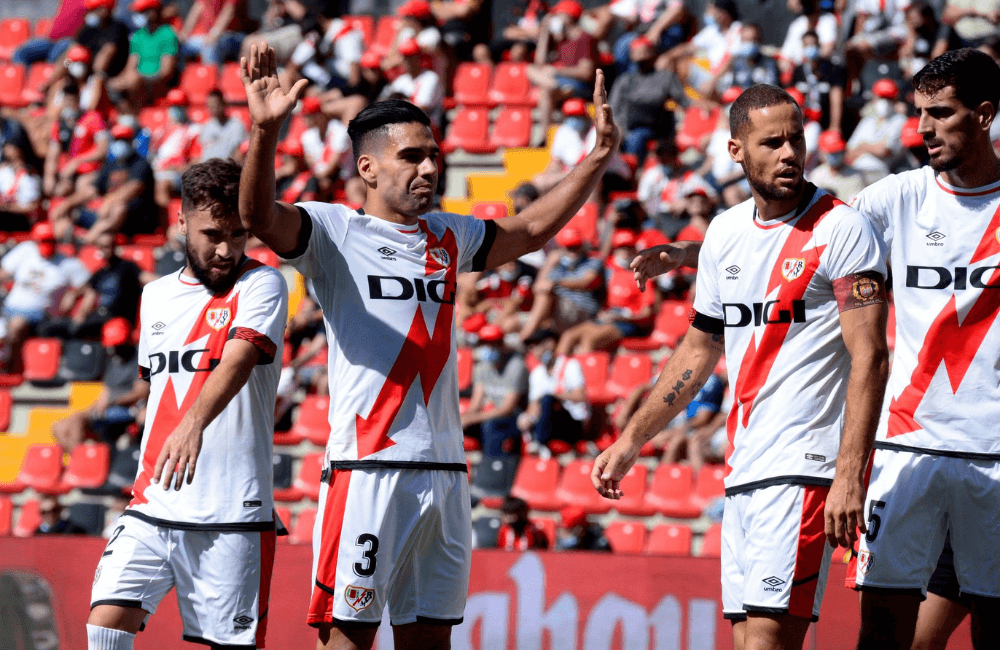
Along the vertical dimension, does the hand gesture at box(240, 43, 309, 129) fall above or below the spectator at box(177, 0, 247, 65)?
below

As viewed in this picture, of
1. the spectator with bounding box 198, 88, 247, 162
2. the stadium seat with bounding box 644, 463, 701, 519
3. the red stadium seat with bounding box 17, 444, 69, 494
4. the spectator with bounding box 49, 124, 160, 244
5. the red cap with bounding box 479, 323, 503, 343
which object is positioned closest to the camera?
the stadium seat with bounding box 644, 463, 701, 519

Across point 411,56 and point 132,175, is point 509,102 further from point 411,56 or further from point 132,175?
point 132,175

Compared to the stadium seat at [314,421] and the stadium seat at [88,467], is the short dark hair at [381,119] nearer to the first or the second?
the stadium seat at [314,421]

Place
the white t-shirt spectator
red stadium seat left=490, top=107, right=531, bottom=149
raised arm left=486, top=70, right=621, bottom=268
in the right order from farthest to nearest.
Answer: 1. red stadium seat left=490, top=107, right=531, bottom=149
2. the white t-shirt spectator
3. raised arm left=486, top=70, right=621, bottom=268

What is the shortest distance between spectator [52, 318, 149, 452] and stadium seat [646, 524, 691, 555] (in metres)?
5.32

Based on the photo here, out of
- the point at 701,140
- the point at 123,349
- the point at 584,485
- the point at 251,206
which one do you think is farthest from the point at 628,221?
the point at 251,206

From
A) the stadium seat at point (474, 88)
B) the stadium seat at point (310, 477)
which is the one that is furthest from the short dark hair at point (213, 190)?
the stadium seat at point (474, 88)

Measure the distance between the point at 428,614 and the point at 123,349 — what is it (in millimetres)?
8767

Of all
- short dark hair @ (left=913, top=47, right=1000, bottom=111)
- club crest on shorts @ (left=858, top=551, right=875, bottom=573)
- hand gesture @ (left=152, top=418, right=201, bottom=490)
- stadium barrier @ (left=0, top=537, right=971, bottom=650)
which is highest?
short dark hair @ (left=913, top=47, right=1000, bottom=111)

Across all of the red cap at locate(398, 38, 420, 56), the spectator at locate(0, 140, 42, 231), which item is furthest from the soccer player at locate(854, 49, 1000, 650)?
the spectator at locate(0, 140, 42, 231)

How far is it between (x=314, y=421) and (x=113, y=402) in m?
2.11

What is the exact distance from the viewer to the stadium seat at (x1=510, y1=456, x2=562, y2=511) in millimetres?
10969

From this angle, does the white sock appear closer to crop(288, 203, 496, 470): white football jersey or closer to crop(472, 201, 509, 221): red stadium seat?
crop(288, 203, 496, 470): white football jersey

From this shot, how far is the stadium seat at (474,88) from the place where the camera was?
626 inches
